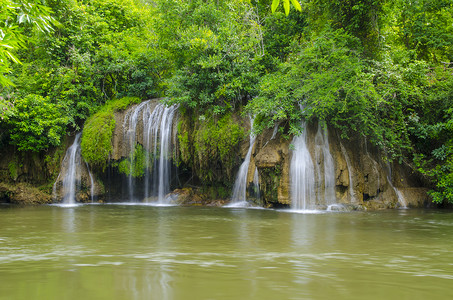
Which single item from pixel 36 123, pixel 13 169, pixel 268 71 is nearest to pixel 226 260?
pixel 268 71

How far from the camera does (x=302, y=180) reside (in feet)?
47.7

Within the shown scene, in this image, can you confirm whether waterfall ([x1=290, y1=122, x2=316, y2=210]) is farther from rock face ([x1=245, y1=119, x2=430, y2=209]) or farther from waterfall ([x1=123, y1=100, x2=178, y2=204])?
waterfall ([x1=123, y1=100, x2=178, y2=204])

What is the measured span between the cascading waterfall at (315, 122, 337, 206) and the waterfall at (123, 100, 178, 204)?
7.51m

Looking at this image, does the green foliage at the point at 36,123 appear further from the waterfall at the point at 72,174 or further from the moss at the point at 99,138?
the moss at the point at 99,138

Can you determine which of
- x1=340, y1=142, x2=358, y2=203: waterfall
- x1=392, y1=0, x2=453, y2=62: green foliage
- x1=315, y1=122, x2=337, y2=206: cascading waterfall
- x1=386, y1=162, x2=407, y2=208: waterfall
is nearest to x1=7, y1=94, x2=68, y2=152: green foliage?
x1=315, y1=122, x2=337, y2=206: cascading waterfall

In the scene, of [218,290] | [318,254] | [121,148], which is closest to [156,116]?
[121,148]

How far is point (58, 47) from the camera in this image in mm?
20547

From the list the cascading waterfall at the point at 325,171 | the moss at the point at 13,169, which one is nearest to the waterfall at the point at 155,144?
Answer: the moss at the point at 13,169

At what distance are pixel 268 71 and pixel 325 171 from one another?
7.23m

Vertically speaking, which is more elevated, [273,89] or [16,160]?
[273,89]

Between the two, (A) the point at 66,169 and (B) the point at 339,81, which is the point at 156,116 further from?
(B) the point at 339,81

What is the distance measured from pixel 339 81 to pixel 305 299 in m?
11.2

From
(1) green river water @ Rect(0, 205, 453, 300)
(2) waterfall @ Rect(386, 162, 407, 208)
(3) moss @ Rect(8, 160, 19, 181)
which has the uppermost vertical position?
(3) moss @ Rect(8, 160, 19, 181)

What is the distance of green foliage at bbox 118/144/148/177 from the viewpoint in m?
19.1
